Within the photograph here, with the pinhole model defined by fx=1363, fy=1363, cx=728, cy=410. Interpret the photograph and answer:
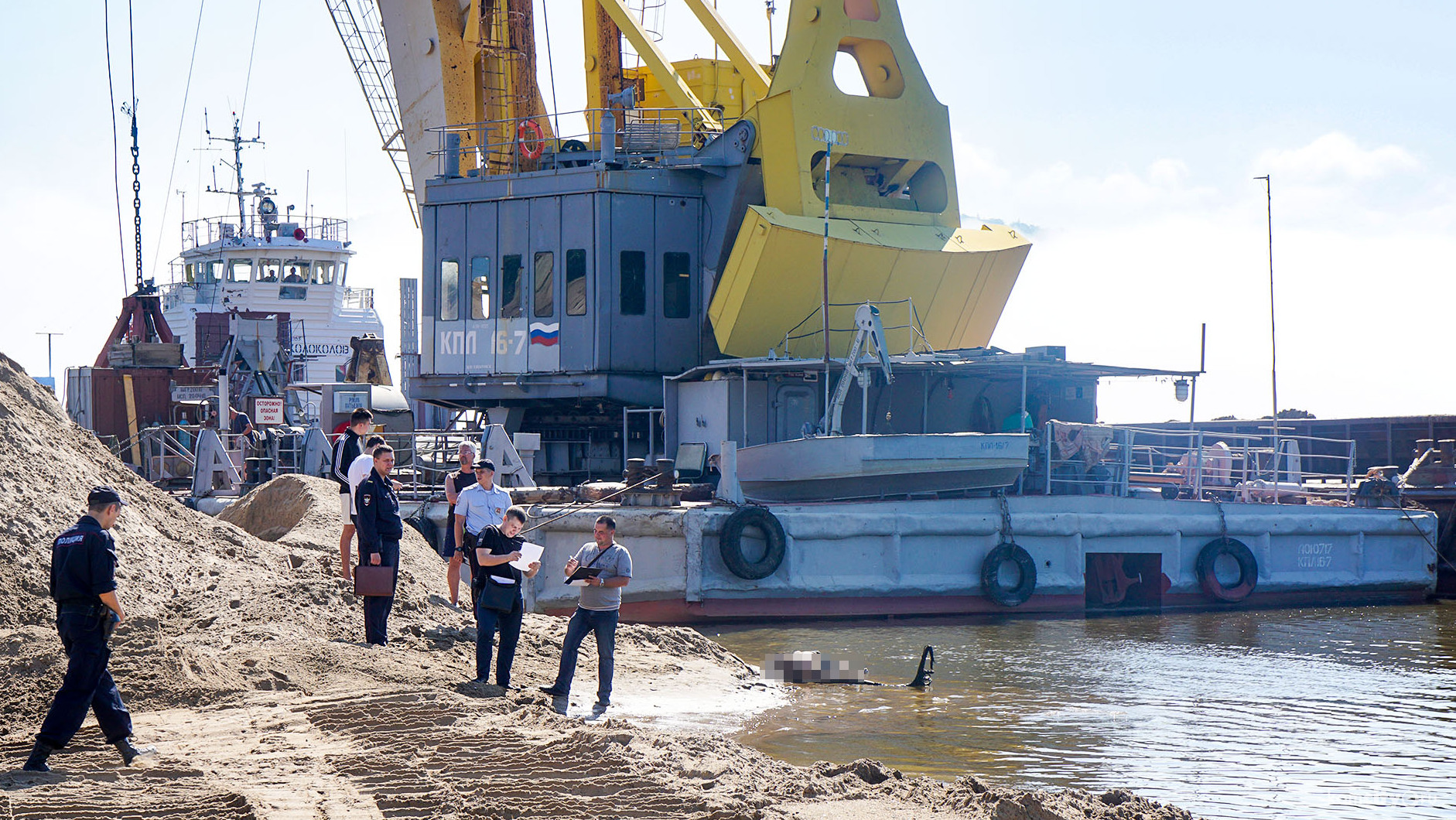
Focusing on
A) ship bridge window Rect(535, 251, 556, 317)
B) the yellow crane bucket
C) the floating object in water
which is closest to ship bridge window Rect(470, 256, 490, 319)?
ship bridge window Rect(535, 251, 556, 317)

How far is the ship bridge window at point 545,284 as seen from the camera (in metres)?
22.0

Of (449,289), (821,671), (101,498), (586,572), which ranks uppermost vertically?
(449,289)

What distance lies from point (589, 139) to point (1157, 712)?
1549 cm

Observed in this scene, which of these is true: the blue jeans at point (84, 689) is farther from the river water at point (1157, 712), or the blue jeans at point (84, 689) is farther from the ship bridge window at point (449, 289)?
the ship bridge window at point (449, 289)

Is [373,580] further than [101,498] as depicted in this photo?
Yes

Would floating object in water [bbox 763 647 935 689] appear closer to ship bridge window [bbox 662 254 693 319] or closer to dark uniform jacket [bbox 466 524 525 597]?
dark uniform jacket [bbox 466 524 525 597]

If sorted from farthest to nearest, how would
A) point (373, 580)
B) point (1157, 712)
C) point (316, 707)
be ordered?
point (1157, 712) → point (373, 580) → point (316, 707)

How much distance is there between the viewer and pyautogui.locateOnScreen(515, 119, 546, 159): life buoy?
2308cm

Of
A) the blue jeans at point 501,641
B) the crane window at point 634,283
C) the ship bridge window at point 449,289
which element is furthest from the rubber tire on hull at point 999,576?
the ship bridge window at point 449,289

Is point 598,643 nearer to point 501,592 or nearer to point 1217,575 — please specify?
point 501,592

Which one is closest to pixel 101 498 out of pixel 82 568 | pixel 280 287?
pixel 82 568

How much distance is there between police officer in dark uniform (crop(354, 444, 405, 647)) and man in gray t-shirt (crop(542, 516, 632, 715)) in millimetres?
1453

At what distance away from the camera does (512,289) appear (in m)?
22.5

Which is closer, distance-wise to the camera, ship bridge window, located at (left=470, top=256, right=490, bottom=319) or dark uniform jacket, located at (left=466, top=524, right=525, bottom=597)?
dark uniform jacket, located at (left=466, top=524, right=525, bottom=597)
